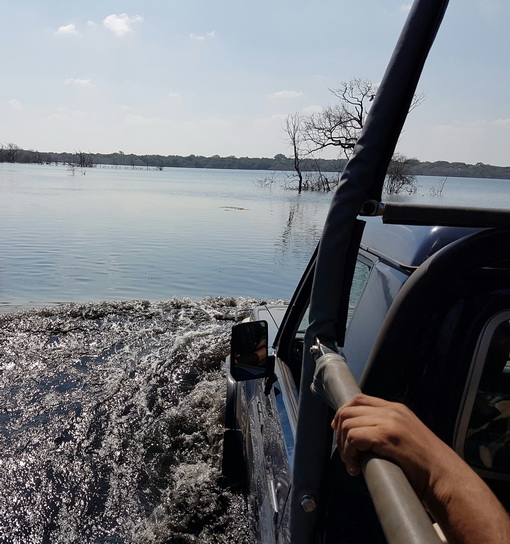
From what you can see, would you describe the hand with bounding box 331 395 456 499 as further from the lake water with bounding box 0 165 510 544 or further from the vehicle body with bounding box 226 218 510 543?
the lake water with bounding box 0 165 510 544

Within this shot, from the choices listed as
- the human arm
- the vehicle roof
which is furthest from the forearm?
the vehicle roof

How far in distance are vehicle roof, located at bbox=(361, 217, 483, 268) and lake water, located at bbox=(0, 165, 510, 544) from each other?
1.67 meters

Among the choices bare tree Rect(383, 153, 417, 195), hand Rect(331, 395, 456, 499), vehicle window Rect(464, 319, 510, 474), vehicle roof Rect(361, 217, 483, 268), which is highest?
bare tree Rect(383, 153, 417, 195)

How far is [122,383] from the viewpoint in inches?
245

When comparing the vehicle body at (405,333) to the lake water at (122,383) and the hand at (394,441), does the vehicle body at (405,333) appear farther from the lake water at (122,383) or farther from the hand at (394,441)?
the lake water at (122,383)

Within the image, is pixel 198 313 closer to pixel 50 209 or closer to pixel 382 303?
pixel 382 303

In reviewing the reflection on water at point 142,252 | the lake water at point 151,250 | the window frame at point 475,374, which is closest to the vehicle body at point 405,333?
the window frame at point 475,374

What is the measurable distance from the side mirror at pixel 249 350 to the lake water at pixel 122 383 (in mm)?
819

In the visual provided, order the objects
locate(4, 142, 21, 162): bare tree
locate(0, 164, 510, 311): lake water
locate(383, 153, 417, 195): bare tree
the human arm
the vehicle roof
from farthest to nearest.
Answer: locate(4, 142, 21, 162): bare tree
locate(0, 164, 510, 311): lake water
locate(383, 153, 417, 195): bare tree
the vehicle roof
the human arm

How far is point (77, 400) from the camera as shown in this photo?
570 centimetres

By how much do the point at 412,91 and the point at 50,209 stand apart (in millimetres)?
25665

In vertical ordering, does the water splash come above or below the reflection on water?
below

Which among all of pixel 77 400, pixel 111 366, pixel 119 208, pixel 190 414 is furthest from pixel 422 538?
pixel 119 208

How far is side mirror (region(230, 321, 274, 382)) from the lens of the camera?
2.76 metres
